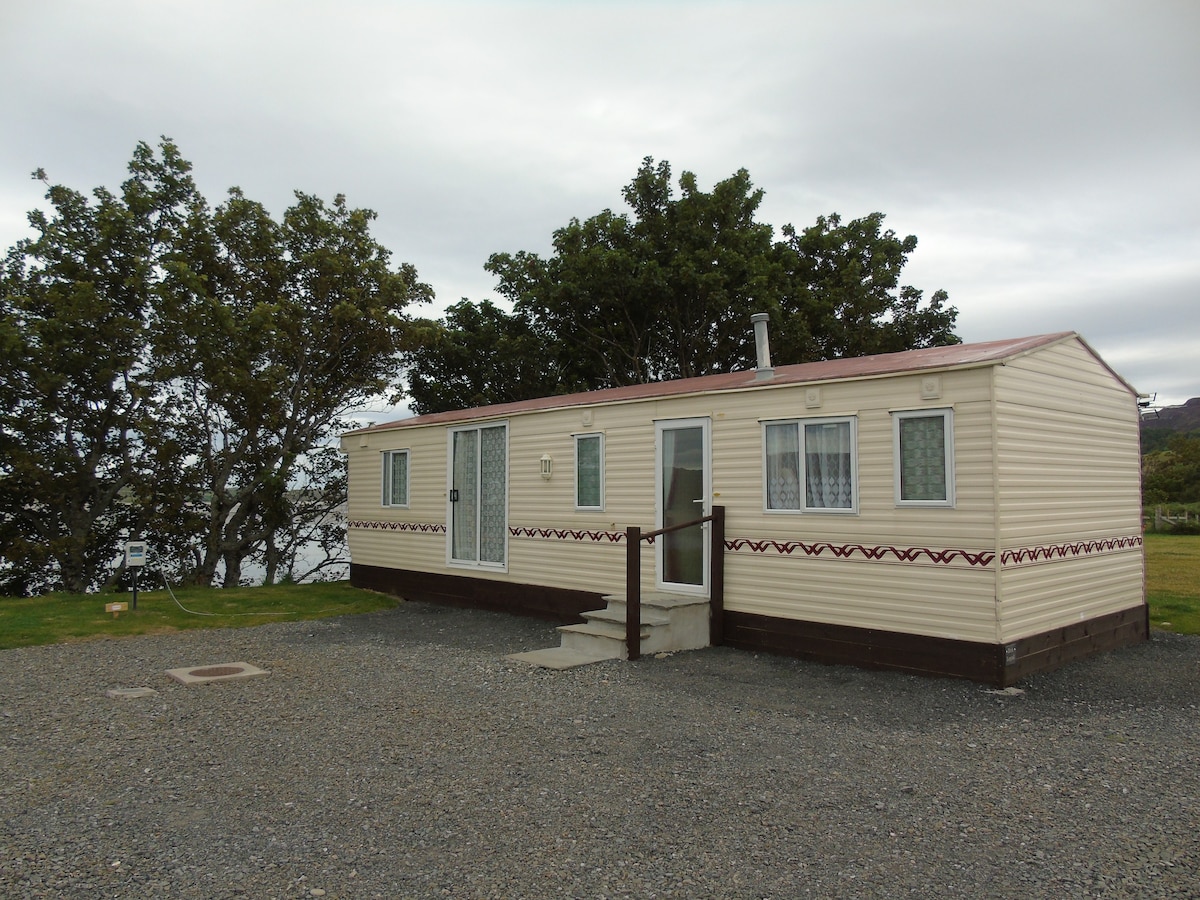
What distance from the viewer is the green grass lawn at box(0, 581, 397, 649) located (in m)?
8.95

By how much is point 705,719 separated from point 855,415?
2967 mm

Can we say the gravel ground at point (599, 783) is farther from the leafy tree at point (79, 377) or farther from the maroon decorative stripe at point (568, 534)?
the leafy tree at point (79, 377)

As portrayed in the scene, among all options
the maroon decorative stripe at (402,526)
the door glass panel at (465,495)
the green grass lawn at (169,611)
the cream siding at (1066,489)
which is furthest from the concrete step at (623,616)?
the green grass lawn at (169,611)

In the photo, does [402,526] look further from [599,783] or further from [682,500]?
[599,783]

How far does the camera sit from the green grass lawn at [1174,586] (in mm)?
9828

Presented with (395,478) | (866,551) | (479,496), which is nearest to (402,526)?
(395,478)

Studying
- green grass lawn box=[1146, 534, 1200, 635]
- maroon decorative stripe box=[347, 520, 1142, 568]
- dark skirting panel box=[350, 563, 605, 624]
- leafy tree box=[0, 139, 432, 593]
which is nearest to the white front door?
maroon decorative stripe box=[347, 520, 1142, 568]

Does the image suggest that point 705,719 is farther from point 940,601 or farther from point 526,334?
→ point 526,334

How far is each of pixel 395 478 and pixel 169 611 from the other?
3.34 m

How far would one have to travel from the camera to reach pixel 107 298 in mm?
14320

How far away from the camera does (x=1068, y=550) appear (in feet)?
23.7

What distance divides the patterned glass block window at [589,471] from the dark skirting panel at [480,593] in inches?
39.4

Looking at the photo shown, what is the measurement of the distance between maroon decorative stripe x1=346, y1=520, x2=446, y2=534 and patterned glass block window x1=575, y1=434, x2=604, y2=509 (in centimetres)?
267

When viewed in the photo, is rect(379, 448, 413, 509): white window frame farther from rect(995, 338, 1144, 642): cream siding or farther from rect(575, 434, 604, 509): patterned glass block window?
rect(995, 338, 1144, 642): cream siding
